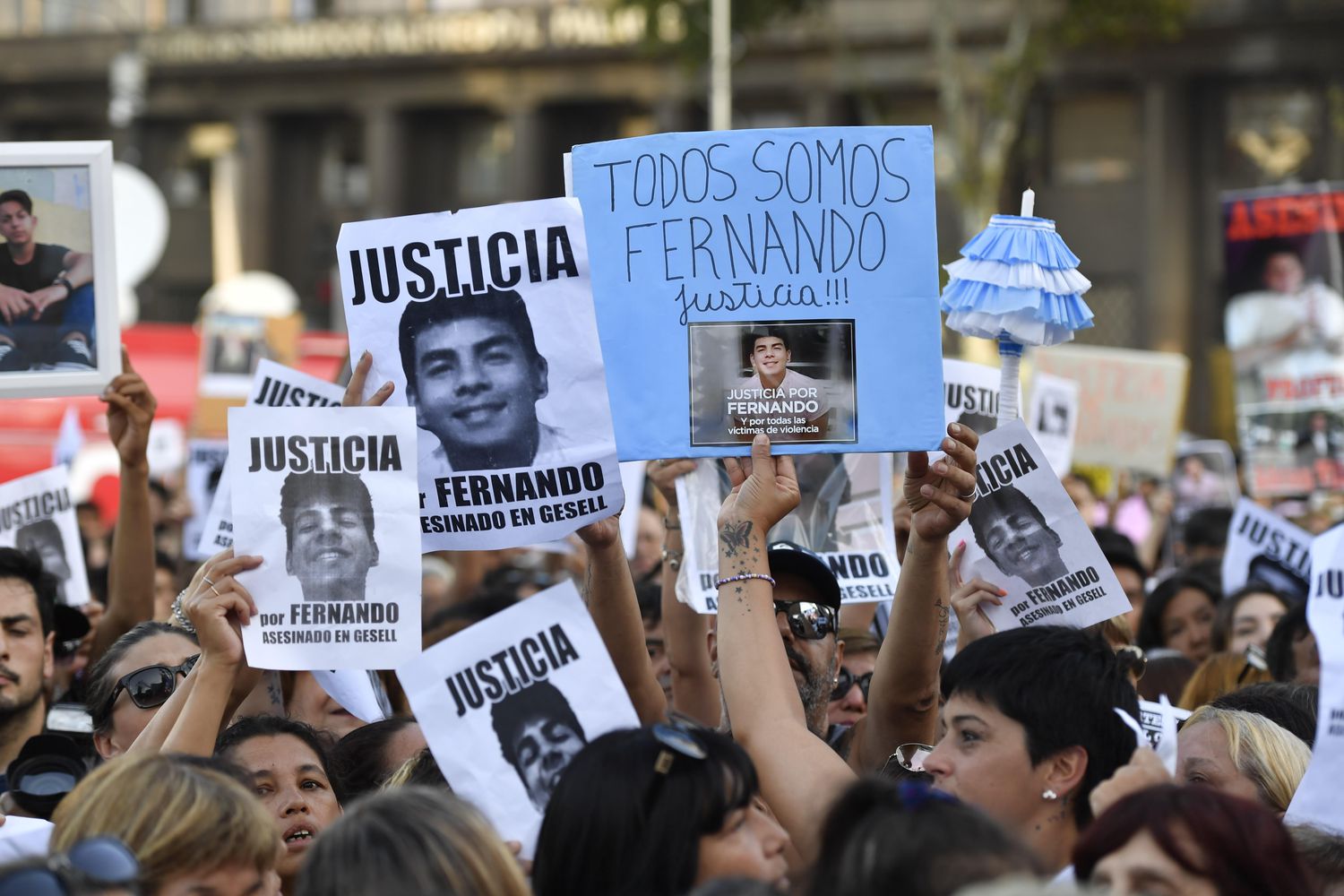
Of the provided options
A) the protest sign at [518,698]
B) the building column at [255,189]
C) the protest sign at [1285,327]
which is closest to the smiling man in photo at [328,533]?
the protest sign at [518,698]

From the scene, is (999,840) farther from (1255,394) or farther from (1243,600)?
(1255,394)

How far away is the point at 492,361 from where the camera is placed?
4562 mm

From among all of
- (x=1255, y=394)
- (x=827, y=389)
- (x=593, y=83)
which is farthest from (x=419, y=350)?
(x=593, y=83)

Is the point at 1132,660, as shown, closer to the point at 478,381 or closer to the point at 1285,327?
the point at 478,381

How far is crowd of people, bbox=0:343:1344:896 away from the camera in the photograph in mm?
3025

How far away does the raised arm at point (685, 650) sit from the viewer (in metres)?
5.15

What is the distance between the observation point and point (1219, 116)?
110 ft

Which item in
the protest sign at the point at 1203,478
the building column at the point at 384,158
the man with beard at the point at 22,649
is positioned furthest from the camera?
the building column at the point at 384,158

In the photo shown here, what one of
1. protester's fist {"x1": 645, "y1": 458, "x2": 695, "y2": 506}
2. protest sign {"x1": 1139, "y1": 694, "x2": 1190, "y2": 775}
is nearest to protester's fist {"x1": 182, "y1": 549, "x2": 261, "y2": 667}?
protester's fist {"x1": 645, "y1": 458, "x2": 695, "y2": 506}

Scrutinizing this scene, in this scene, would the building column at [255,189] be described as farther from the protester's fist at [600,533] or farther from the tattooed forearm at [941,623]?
the tattooed forearm at [941,623]

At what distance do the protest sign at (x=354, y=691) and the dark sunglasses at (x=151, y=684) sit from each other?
38 cm

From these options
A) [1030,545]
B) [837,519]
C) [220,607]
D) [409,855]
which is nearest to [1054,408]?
[837,519]

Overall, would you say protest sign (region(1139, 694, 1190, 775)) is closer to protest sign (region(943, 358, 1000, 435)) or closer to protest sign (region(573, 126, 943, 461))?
protest sign (region(573, 126, 943, 461))

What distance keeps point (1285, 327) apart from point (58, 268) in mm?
7931
